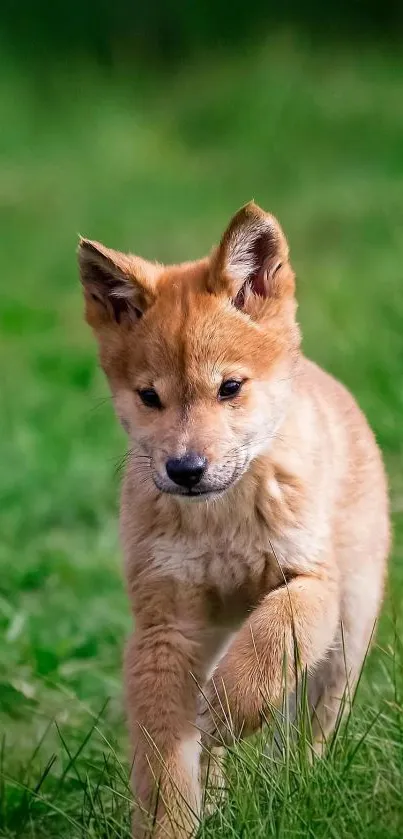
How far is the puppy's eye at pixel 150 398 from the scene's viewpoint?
4.58 metres

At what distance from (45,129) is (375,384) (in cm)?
1049

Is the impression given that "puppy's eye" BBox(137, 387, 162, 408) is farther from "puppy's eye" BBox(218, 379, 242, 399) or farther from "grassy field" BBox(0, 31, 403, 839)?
"grassy field" BBox(0, 31, 403, 839)

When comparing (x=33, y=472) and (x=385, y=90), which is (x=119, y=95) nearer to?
(x=385, y=90)

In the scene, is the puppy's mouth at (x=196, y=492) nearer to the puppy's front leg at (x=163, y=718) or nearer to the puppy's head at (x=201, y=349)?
the puppy's head at (x=201, y=349)

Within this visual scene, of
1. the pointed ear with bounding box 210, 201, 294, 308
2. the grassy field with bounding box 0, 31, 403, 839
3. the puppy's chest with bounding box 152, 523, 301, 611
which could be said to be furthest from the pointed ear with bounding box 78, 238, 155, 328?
the grassy field with bounding box 0, 31, 403, 839

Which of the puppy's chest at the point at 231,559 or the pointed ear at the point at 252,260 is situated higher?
the pointed ear at the point at 252,260

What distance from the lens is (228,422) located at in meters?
4.52

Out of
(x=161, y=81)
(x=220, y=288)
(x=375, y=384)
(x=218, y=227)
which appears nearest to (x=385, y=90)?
(x=161, y=81)

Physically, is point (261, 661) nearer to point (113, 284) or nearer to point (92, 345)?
point (113, 284)

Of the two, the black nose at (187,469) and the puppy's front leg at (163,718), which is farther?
the puppy's front leg at (163,718)

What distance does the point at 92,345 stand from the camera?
12266mm

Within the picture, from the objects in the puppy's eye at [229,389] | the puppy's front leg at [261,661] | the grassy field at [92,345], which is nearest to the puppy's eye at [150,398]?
the puppy's eye at [229,389]

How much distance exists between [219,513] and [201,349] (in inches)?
21.0

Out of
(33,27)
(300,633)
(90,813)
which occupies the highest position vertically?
(33,27)
